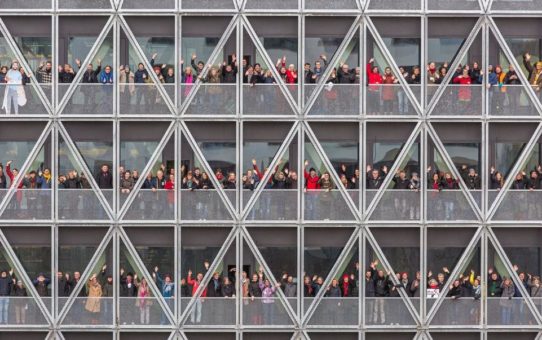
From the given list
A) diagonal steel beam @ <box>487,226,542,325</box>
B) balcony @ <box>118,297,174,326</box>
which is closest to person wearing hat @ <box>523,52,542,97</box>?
diagonal steel beam @ <box>487,226,542,325</box>

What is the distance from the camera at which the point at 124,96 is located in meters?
44.1

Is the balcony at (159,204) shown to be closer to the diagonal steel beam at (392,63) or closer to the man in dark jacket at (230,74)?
the man in dark jacket at (230,74)

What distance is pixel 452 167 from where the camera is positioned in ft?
145

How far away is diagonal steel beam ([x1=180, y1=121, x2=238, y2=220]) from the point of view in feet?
144

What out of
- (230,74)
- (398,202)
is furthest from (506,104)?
(230,74)

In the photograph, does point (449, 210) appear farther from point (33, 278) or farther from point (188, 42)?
point (33, 278)

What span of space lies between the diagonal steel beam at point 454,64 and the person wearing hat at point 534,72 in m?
2.23

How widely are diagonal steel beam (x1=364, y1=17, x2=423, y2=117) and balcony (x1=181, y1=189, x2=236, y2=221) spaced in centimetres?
773

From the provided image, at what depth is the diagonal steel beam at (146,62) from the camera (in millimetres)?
44000

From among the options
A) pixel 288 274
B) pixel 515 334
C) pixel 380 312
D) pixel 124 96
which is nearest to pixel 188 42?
pixel 124 96

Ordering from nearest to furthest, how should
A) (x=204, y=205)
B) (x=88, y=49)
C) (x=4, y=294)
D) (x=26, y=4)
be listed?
(x=4, y=294), (x=204, y=205), (x=26, y=4), (x=88, y=49)

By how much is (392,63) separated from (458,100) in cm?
293

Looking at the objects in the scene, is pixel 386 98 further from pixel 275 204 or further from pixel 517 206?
pixel 517 206

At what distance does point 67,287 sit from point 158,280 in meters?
3.53
